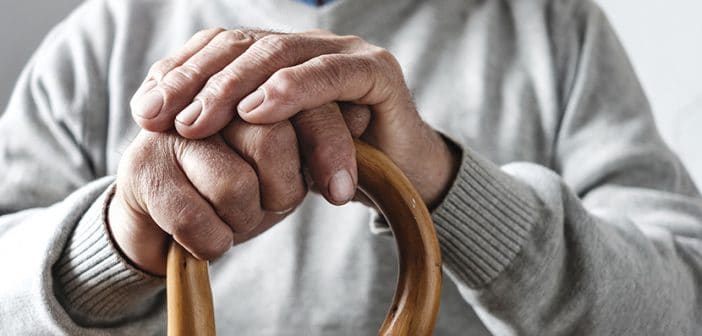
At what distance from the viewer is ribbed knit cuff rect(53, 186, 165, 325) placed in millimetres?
685

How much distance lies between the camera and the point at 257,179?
0.57 m

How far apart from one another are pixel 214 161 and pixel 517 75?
574mm

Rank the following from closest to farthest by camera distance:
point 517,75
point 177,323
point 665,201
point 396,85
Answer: point 177,323 < point 396,85 < point 665,201 < point 517,75

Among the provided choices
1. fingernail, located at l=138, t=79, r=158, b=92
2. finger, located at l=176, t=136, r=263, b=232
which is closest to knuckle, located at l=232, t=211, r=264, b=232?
finger, located at l=176, t=136, r=263, b=232

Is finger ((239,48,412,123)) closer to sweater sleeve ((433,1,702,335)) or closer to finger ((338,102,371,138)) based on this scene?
finger ((338,102,371,138))

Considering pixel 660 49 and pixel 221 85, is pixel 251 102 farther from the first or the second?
pixel 660 49

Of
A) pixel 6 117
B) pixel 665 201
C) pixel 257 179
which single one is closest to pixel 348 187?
pixel 257 179

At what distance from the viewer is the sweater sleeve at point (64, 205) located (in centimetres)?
73

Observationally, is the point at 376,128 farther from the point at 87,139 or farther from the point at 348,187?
the point at 87,139

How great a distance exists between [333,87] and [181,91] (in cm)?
9

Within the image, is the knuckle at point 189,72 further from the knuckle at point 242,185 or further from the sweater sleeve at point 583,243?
the sweater sleeve at point 583,243

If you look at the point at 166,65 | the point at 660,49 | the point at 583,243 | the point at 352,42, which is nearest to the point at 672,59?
the point at 660,49

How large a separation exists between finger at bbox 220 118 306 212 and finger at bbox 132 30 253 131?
0.10 feet

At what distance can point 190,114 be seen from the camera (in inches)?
22.1
